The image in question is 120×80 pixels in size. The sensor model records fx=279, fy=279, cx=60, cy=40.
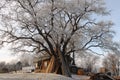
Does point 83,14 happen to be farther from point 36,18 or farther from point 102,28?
point 36,18

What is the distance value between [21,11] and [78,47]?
1290 centimetres

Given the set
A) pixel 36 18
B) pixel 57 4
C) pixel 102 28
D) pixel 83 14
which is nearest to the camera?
pixel 36 18

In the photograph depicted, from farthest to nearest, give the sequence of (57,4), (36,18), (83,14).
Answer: (83,14) → (57,4) → (36,18)

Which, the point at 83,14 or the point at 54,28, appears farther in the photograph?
the point at 83,14

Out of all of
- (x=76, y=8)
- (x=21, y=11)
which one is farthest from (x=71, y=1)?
(x=21, y=11)

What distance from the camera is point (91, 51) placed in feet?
156

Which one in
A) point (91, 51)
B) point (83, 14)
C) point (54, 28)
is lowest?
point (91, 51)

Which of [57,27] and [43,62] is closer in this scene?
[57,27]

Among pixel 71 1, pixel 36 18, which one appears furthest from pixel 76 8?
pixel 36 18

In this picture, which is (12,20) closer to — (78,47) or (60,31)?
(60,31)

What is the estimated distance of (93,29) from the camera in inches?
1794

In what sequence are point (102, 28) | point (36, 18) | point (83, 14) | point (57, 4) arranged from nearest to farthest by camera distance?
1. point (36, 18)
2. point (57, 4)
3. point (83, 14)
4. point (102, 28)

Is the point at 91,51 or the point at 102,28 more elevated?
the point at 102,28

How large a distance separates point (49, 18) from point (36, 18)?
8.17ft
